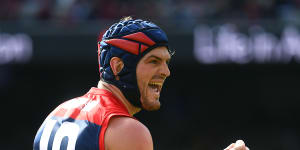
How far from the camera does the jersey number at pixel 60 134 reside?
9.45 ft

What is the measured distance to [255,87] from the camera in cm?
1311

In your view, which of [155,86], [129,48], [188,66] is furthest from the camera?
[188,66]

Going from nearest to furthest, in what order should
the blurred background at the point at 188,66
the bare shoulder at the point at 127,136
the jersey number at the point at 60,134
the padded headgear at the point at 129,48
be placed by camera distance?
1. the bare shoulder at the point at 127,136
2. the jersey number at the point at 60,134
3. the padded headgear at the point at 129,48
4. the blurred background at the point at 188,66

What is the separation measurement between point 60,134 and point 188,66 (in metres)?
8.96

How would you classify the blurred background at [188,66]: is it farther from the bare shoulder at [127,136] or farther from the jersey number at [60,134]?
the bare shoulder at [127,136]

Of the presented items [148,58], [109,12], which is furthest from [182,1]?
[148,58]

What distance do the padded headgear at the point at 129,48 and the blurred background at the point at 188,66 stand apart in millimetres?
6784

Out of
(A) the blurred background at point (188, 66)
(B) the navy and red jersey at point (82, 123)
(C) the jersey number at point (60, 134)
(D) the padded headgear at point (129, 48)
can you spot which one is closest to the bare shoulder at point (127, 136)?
(B) the navy and red jersey at point (82, 123)

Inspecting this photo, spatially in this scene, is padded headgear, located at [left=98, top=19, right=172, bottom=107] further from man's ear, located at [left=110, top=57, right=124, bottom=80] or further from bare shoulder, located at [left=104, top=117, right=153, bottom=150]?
bare shoulder, located at [left=104, top=117, right=153, bottom=150]

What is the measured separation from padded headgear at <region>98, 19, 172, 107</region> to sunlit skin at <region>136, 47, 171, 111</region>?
0.09ft

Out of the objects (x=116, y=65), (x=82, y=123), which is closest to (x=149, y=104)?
(x=116, y=65)

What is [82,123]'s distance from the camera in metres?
2.89

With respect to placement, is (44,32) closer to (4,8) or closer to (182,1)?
(4,8)

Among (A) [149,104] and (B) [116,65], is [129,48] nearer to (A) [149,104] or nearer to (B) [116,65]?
(B) [116,65]
